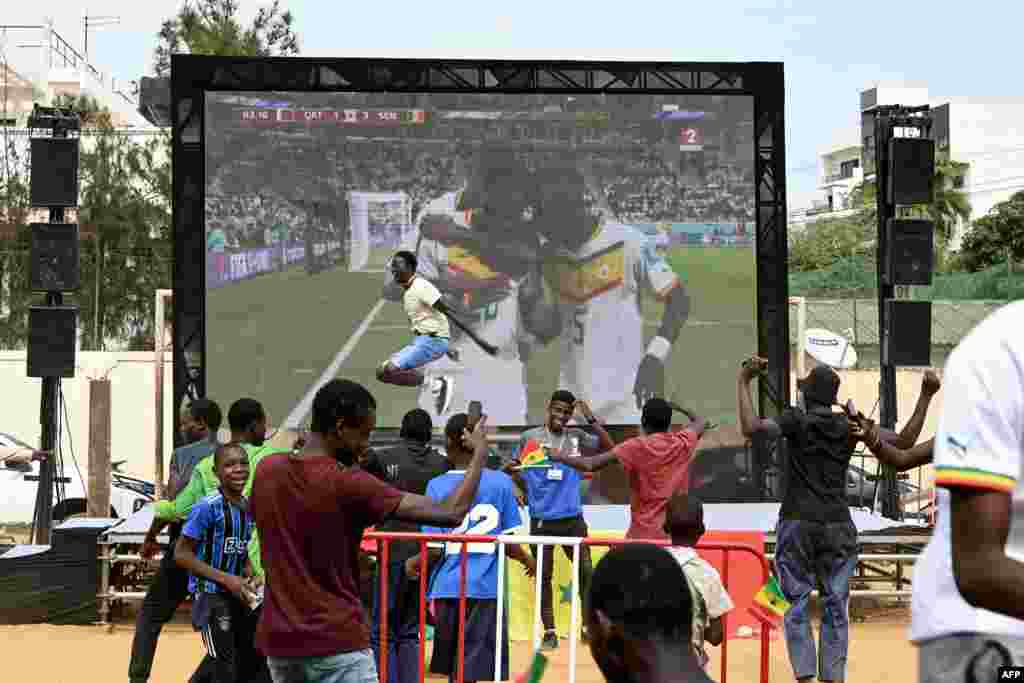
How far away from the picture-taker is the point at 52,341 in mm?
13273

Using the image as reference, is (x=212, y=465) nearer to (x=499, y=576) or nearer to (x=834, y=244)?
(x=499, y=576)

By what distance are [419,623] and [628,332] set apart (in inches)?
294

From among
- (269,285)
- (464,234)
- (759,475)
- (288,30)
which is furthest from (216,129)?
(288,30)

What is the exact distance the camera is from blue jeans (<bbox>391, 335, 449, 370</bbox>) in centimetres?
1383

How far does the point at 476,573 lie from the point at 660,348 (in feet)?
24.9

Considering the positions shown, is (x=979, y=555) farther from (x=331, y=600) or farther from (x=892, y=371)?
(x=892, y=371)

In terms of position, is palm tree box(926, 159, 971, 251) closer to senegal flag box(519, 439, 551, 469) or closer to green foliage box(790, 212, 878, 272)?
green foliage box(790, 212, 878, 272)

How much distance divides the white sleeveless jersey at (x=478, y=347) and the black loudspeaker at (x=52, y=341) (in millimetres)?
3217

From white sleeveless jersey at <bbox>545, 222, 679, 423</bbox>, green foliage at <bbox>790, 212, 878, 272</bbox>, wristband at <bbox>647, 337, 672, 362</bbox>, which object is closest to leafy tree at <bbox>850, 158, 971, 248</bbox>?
green foliage at <bbox>790, 212, 878, 272</bbox>

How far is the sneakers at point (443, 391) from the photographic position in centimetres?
1445

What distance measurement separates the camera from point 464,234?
1453cm

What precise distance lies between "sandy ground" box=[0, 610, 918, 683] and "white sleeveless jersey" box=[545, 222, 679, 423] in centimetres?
322

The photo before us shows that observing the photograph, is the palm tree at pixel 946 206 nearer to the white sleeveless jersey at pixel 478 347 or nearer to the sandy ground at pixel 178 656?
the white sleeveless jersey at pixel 478 347

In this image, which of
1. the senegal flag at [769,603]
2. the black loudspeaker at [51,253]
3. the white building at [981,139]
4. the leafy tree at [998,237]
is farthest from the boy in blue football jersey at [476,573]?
the white building at [981,139]
